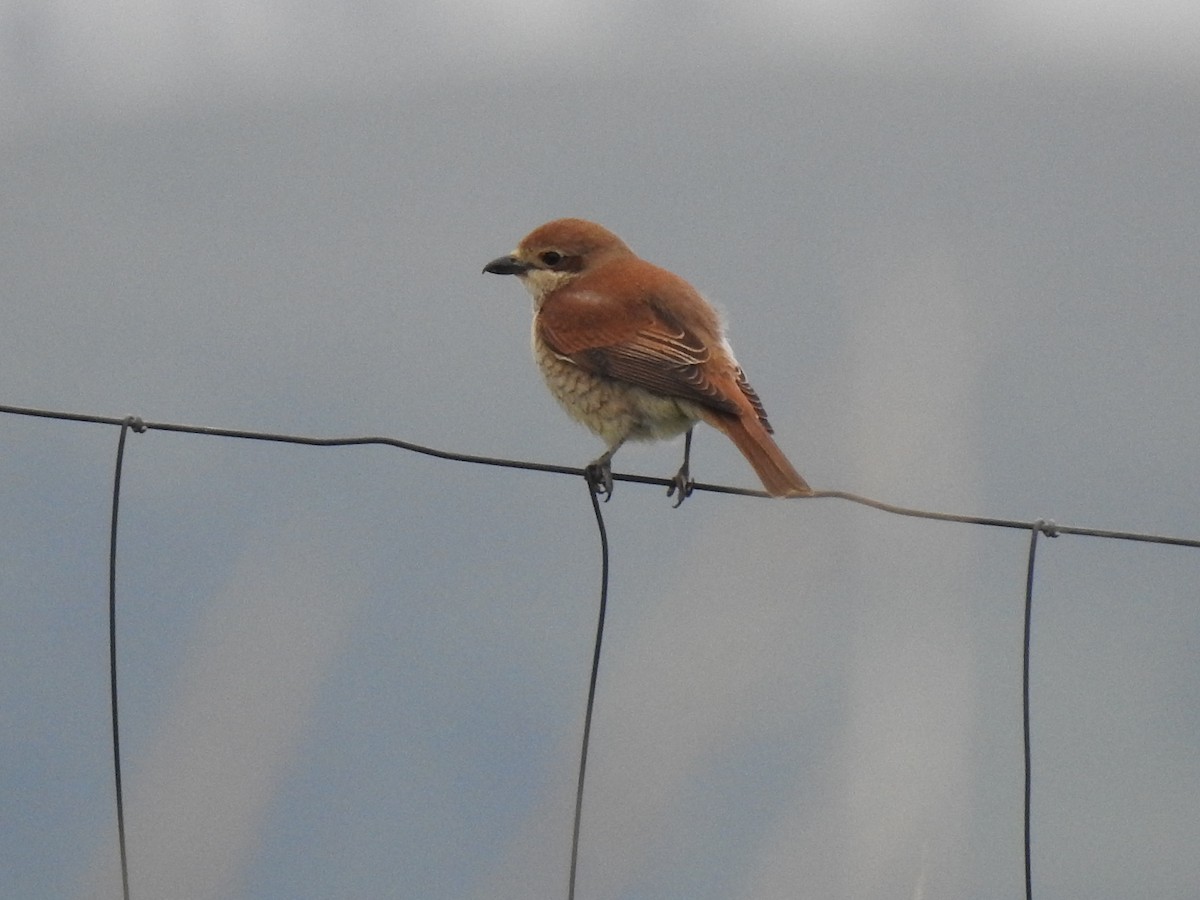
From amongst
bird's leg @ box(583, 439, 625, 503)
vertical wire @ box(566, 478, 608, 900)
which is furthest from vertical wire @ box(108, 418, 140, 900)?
bird's leg @ box(583, 439, 625, 503)

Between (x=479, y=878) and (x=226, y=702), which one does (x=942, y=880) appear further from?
(x=226, y=702)

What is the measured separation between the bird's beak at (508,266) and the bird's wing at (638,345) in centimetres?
32

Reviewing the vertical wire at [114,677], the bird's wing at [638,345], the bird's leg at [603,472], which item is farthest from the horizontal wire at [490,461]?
the bird's wing at [638,345]

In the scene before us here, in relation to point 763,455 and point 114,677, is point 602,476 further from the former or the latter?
point 114,677

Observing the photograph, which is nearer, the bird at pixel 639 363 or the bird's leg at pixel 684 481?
the bird's leg at pixel 684 481

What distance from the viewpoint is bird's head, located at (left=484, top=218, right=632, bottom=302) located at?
203 inches

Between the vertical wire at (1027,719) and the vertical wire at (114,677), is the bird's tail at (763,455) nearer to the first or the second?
the vertical wire at (1027,719)

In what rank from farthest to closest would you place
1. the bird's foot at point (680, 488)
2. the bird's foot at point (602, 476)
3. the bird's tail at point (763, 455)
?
the bird's foot at point (602, 476)
the bird's foot at point (680, 488)
the bird's tail at point (763, 455)

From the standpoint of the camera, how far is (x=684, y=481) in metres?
4.14

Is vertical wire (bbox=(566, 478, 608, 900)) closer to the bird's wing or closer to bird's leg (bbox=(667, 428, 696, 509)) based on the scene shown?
bird's leg (bbox=(667, 428, 696, 509))

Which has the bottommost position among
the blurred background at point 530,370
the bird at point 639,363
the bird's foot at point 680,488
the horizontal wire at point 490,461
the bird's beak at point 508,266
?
the horizontal wire at point 490,461

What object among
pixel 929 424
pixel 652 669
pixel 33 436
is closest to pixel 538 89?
pixel 33 436

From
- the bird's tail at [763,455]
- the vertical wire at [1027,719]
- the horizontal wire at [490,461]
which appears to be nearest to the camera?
the vertical wire at [1027,719]

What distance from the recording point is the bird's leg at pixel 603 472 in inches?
161
